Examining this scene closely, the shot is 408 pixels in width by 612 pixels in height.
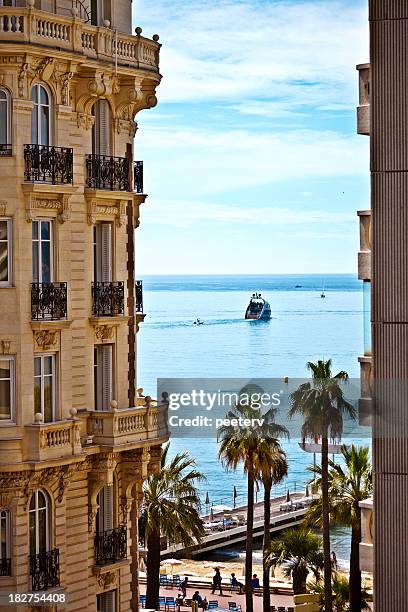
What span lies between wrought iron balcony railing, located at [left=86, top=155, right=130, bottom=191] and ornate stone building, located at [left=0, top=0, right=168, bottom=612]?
0.07 ft

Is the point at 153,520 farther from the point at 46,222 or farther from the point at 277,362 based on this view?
the point at 277,362

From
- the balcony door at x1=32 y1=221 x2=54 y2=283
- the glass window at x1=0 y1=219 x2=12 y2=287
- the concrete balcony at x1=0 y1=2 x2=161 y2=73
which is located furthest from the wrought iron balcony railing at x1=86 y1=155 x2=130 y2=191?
the glass window at x1=0 y1=219 x2=12 y2=287

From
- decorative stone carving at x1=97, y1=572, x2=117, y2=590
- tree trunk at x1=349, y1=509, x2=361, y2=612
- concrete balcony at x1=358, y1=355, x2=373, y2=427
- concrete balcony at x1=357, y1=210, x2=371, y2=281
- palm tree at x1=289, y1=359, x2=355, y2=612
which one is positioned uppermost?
concrete balcony at x1=357, y1=210, x2=371, y2=281

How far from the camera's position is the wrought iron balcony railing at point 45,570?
1925 centimetres

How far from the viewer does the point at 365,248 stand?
38.9 feet

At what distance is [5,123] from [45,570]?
6032mm

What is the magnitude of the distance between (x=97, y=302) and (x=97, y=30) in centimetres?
384

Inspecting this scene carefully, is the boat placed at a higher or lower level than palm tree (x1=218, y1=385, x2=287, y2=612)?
higher

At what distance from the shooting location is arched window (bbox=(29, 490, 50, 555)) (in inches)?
758

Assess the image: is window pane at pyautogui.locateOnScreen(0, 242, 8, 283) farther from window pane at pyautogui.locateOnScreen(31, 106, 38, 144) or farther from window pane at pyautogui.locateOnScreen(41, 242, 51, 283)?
window pane at pyautogui.locateOnScreen(31, 106, 38, 144)

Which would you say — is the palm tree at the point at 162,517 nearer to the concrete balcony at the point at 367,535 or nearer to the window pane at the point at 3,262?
the window pane at the point at 3,262

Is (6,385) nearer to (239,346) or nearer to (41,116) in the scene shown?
(41,116)

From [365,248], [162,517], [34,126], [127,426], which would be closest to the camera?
[365,248]
